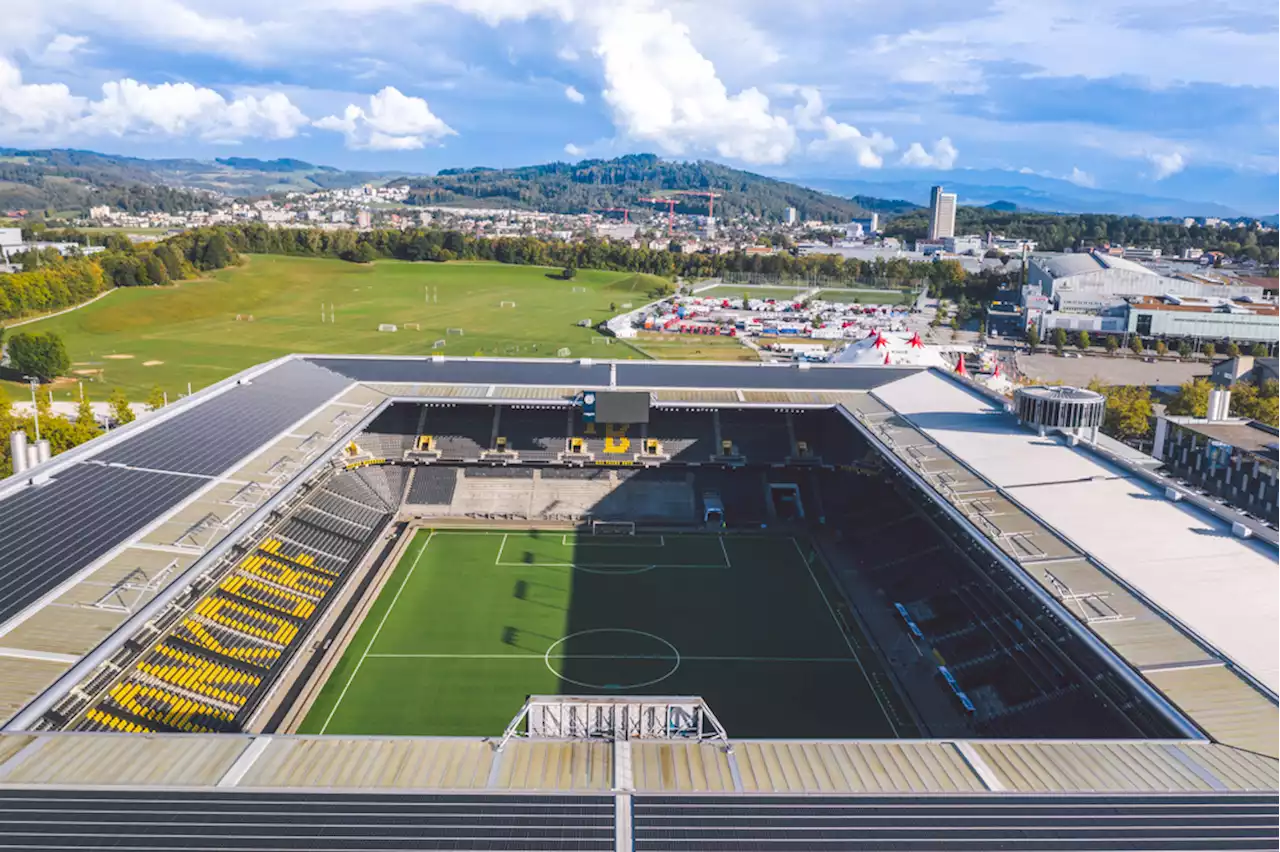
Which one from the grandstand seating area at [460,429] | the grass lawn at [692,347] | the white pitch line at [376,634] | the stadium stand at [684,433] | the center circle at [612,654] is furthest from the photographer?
the grass lawn at [692,347]

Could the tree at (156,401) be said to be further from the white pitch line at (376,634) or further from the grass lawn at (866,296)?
the grass lawn at (866,296)

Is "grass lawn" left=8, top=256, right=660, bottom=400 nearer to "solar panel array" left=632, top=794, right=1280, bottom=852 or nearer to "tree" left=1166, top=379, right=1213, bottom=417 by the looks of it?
"tree" left=1166, top=379, right=1213, bottom=417

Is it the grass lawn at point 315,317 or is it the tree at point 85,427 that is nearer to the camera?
the tree at point 85,427

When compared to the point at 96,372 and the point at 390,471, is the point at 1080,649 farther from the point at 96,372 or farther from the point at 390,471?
the point at 96,372

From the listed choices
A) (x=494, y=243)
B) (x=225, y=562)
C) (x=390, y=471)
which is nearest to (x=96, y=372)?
(x=390, y=471)

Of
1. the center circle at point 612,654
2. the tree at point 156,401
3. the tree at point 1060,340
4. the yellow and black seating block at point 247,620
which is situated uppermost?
the tree at point 1060,340

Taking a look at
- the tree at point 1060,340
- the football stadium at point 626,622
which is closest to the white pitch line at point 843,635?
the football stadium at point 626,622

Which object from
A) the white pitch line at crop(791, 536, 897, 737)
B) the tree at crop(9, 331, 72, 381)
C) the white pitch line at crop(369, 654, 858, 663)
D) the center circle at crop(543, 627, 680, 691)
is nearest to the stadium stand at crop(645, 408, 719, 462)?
the white pitch line at crop(791, 536, 897, 737)

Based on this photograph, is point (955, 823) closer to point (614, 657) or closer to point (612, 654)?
point (614, 657)
